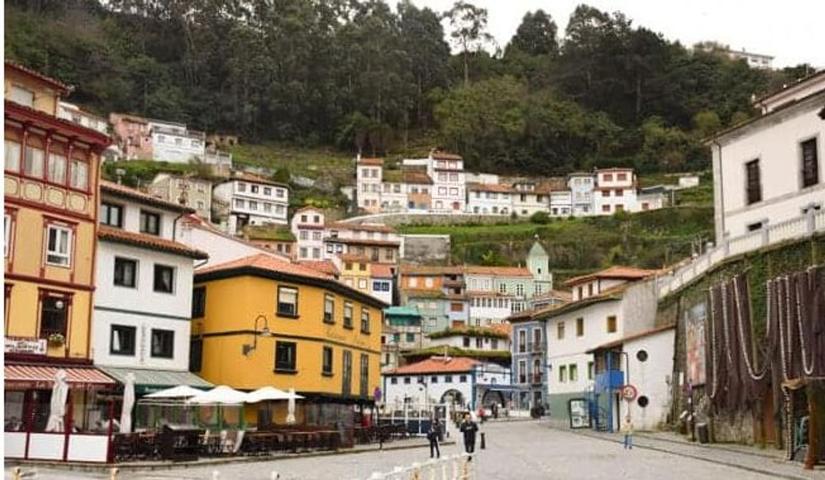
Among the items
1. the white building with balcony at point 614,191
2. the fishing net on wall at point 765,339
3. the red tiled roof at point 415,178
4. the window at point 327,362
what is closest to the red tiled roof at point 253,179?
the red tiled roof at point 415,178

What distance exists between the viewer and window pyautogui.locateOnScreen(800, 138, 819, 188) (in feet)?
125

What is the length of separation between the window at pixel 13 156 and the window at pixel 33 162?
32 centimetres

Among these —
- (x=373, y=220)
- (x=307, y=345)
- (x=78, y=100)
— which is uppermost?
(x=78, y=100)

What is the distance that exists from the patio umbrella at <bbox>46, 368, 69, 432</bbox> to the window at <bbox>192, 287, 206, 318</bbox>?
1187 centimetres

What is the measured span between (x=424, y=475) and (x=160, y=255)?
2050cm

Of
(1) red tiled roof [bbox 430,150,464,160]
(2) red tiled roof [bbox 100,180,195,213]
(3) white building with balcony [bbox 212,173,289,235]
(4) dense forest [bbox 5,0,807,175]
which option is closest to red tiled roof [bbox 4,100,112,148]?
(2) red tiled roof [bbox 100,180,195,213]

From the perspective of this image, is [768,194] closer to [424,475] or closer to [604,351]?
[604,351]

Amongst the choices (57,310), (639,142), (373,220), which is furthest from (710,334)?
(639,142)

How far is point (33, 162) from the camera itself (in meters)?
31.5

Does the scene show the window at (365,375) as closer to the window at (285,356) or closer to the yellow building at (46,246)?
the window at (285,356)

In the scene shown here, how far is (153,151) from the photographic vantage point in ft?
431

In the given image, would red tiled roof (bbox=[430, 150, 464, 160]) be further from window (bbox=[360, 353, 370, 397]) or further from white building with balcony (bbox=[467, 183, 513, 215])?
window (bbox=[360, 353, 370, 397])

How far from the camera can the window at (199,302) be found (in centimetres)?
4000

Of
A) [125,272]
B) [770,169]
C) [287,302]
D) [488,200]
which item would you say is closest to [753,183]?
[770,169]
